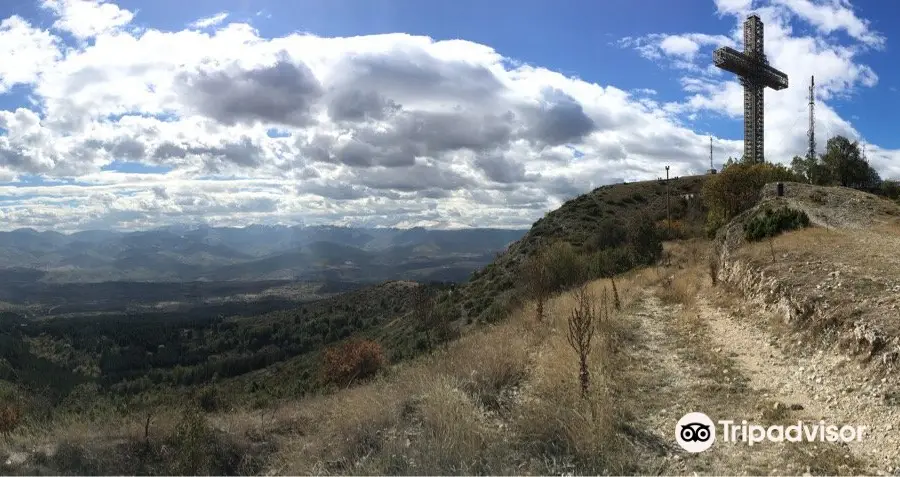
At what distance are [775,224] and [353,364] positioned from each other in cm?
1706

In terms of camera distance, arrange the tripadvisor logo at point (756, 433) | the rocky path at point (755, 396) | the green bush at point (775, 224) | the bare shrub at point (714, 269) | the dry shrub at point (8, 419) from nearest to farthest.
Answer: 1. the rocky path at point (755, 396)
2. the tripadvisor logo at point (756, 433)
3. the dry shrub at point (8, 419)
4. the bare shrub at point (714, 269)
5. the green bush at point (775, 224)

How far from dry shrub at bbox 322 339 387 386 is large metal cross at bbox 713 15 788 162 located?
69.7m

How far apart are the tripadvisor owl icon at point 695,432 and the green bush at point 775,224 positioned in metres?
15.1

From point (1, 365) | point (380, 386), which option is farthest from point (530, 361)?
point (1, 365)

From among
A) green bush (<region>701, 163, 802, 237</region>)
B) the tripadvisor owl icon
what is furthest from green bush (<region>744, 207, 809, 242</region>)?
green bush (<region>701, 163, 802, 237</region>)

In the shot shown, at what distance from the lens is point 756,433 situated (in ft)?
23.5

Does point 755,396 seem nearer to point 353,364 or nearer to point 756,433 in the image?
point 756,433

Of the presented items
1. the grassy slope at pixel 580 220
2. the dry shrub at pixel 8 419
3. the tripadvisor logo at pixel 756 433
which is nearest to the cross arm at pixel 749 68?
the grassy slope at pixel 580 220

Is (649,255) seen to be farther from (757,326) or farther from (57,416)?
(57,416)

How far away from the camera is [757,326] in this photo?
13.0 meters

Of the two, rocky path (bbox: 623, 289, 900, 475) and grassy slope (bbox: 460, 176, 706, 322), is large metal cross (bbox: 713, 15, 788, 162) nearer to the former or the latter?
grassy slope (bbox: 460, 176, 706, 322)

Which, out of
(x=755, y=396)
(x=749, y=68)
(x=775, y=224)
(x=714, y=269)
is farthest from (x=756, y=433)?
(x=749, y=68)

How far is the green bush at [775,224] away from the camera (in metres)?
20.1

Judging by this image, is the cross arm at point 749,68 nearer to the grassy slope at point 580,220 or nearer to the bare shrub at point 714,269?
the grassy slope at point 580,220
